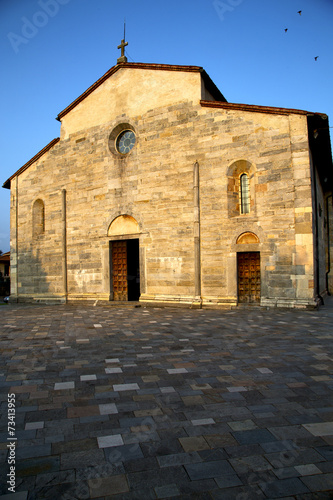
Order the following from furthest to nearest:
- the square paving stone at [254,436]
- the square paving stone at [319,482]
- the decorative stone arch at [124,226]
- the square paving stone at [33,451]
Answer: the decorative stone arch at [124,226], the square paving stone at [254,436], the square paving stone at [33,451], the square paving stone at [319,482]

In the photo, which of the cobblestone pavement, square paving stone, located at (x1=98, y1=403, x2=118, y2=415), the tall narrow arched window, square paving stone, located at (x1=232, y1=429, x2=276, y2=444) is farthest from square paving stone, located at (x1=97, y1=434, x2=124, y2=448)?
the tall narrow arched window

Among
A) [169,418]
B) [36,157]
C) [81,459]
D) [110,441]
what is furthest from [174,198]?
[81,459]

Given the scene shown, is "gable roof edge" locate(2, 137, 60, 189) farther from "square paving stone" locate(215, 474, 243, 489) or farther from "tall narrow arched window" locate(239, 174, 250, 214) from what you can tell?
"square paving stone" locate(215, 474, 243, 489)

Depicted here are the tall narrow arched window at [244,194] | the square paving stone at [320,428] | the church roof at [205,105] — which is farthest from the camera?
the tall narrow arched window at [244,194]

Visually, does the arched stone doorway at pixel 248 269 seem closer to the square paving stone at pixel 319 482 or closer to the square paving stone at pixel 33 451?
the square paving stone at pixel 319 482

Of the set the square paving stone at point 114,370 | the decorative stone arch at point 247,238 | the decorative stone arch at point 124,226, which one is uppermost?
the decorative stone arch at point 124,226

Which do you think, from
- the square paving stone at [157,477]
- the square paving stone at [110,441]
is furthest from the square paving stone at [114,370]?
the square paving stone at [157,477]

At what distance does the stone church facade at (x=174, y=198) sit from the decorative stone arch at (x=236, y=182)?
0.14ft

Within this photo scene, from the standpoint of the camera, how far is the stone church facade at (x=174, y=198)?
1205 cm

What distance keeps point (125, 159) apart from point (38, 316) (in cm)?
740

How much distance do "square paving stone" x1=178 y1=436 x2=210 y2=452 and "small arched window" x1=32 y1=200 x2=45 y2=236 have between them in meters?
16.5

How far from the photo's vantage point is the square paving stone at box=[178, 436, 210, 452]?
10.3ft

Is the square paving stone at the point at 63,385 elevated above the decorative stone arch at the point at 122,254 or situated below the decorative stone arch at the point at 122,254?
below

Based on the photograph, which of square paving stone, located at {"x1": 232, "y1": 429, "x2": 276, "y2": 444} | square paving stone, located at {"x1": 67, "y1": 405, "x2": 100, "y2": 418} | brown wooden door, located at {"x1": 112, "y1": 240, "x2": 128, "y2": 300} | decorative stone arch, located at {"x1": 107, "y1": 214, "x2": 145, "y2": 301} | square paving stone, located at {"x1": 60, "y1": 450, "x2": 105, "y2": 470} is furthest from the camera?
brown wooden door, located at {"x1": 112, "y1": 240, "x2": 128, "y2": 300}
